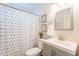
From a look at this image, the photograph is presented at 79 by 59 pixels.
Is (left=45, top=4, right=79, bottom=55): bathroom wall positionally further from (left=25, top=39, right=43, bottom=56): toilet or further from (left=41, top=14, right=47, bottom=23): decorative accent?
(left=25, top=39, right=43, bottom=56): toilet

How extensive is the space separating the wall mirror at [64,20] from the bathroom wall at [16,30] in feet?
1.02

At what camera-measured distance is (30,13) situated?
1.39 metres

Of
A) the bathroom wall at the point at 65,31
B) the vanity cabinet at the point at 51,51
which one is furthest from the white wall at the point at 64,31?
the vanity cabinet at the point at 51,51

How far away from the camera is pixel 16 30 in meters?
1.34

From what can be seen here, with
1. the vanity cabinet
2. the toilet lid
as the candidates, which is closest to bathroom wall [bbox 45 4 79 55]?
the vanity cabinet

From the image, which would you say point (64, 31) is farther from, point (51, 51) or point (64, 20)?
point (51, 51)

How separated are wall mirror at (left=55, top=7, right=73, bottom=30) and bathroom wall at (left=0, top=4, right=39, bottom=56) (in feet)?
1.02

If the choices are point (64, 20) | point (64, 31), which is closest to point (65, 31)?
point (64, 31)

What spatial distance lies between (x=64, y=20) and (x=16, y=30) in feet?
2.35

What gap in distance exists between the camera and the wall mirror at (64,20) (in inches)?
49.6

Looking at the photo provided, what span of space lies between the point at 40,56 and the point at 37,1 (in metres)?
0.81

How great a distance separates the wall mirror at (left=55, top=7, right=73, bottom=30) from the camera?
4.13 feet

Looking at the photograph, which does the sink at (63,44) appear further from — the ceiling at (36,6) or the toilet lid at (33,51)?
the ceiling at (36,6)

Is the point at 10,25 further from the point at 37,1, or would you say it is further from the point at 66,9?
the point at 66,9
